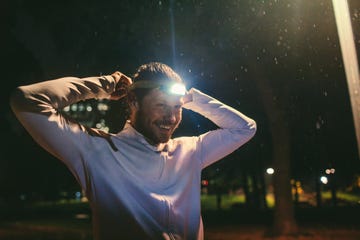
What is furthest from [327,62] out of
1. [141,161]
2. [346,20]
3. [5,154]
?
[5,154]

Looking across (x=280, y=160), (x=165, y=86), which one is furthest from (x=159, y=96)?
(x=280, y=160)

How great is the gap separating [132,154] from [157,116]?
25cm

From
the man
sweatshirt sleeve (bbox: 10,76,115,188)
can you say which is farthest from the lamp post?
sweatshirt sleeve (bbox: 10,76,115,188)

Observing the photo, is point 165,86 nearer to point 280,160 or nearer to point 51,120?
point 51,120

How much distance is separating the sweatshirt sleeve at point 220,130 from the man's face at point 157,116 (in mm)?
367

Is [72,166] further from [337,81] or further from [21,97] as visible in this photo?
[337,81]

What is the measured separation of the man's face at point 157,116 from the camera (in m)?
2.30

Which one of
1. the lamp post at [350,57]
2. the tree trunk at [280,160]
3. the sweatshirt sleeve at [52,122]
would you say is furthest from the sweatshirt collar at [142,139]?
the tree trunk at [280,160]

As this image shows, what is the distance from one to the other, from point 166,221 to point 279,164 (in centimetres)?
1533

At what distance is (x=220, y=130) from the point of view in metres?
2.79

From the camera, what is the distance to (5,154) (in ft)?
143

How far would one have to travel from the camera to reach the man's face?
2303 millimetres

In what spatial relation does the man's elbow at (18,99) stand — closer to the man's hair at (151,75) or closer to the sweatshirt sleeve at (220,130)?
the man's hair at (151,75)

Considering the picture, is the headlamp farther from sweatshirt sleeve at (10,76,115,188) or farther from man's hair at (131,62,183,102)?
sweatshirt sleeve at (10,76,115,188)
